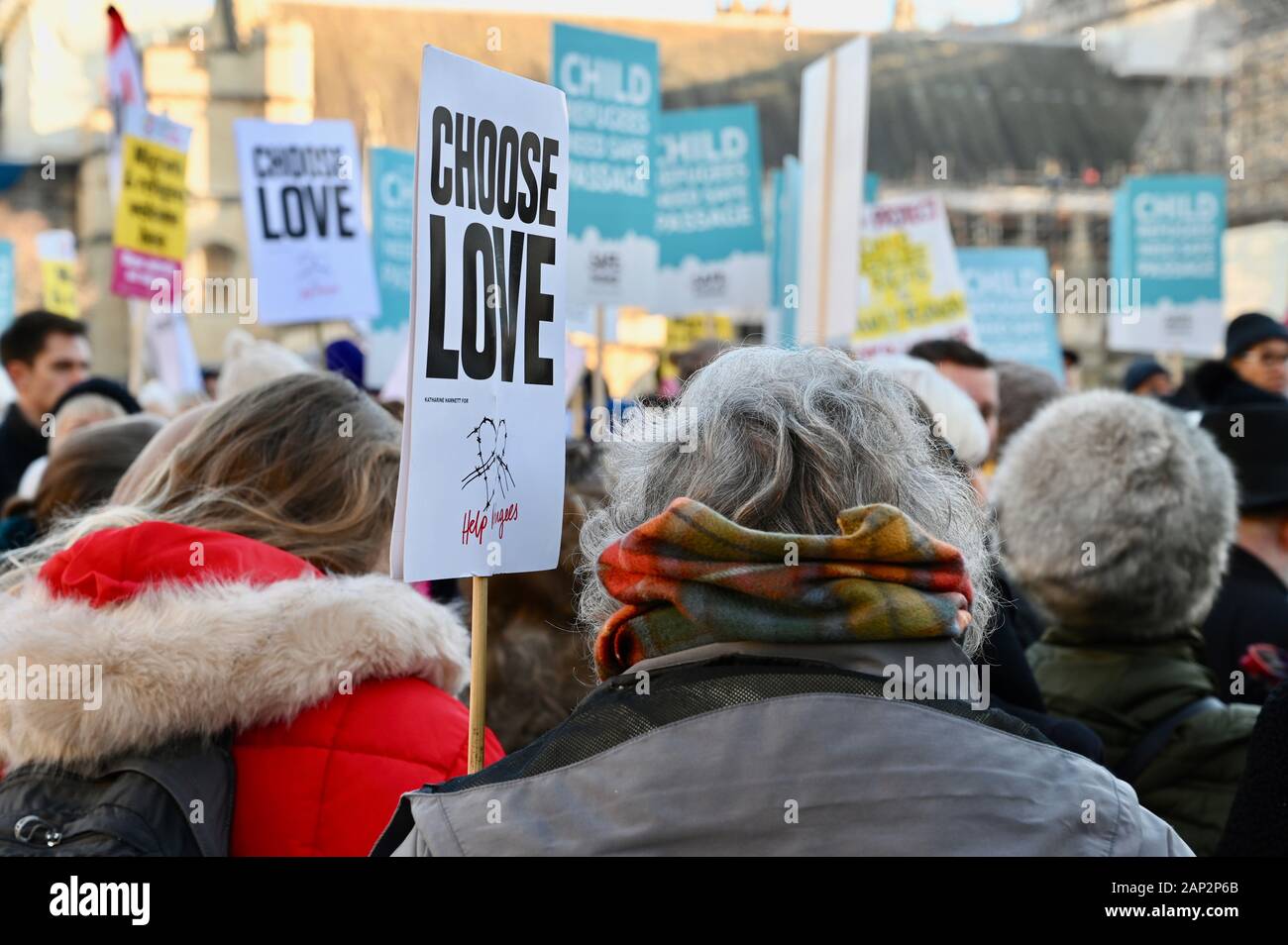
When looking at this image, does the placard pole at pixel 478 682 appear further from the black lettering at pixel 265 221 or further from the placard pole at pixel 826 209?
the black lettering at pixel 265 221

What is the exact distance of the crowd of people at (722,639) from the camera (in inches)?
56.7

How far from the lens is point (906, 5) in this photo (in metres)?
41.8

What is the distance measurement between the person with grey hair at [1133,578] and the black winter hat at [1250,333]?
5.02 meters

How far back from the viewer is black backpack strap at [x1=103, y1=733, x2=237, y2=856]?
6.33 ft

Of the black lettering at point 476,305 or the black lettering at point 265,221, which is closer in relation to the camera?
the black lettering at point 476,305

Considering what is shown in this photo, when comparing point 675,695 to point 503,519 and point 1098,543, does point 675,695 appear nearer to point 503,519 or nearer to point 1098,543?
point 503,519

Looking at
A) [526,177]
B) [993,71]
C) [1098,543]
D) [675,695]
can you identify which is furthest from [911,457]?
[993,71]

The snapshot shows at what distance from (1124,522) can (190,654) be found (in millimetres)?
1815

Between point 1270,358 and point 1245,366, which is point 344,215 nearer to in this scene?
point 1245,366

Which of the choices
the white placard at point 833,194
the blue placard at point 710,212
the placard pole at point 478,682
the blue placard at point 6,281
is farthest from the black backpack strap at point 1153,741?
the blue placard at point 6,281

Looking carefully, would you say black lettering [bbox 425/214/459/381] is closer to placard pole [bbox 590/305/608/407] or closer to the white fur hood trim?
the white fur hood trim

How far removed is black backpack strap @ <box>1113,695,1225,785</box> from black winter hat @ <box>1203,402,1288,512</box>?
0.94m

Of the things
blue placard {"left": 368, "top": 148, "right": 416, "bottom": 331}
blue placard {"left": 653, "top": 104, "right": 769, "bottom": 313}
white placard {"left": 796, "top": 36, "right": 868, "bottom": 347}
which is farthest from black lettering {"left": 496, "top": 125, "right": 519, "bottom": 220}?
blue placard {"left": 653, "top": 104, "right": 769, "bottom": 313}

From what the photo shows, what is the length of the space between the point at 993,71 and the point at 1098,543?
146 ft
